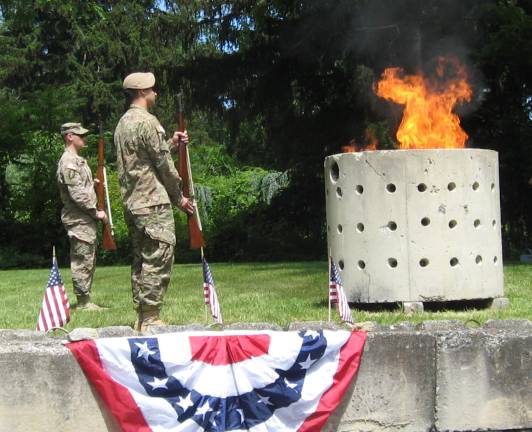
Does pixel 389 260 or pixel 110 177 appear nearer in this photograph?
pixel 389 260

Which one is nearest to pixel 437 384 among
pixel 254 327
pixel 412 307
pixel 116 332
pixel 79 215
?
pixel 254 327

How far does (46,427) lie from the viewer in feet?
14.9

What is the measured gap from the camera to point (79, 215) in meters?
9.75

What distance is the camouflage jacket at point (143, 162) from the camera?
22.0 feet

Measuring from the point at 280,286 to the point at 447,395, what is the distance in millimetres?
6810

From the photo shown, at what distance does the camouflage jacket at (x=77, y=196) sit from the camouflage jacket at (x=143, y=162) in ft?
9.25

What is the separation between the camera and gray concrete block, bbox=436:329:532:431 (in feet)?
15.5

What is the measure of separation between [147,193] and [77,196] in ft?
9.89

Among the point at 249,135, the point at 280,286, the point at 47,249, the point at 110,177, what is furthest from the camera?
the point at 249,135

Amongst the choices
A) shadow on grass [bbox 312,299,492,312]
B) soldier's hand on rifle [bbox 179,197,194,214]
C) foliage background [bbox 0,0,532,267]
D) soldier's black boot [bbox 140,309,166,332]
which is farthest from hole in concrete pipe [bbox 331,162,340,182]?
foliage background [bbox 0,0,532,267]

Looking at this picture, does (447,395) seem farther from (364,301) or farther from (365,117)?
(365,117)

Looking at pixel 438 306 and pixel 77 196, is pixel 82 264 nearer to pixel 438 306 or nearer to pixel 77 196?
pixel 77 196

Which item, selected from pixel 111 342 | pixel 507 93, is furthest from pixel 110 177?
pixel 111 342

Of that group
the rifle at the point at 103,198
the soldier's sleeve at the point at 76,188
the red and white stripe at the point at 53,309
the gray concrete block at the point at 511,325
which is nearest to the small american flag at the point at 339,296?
the gray concrete block at the point at 511,325
